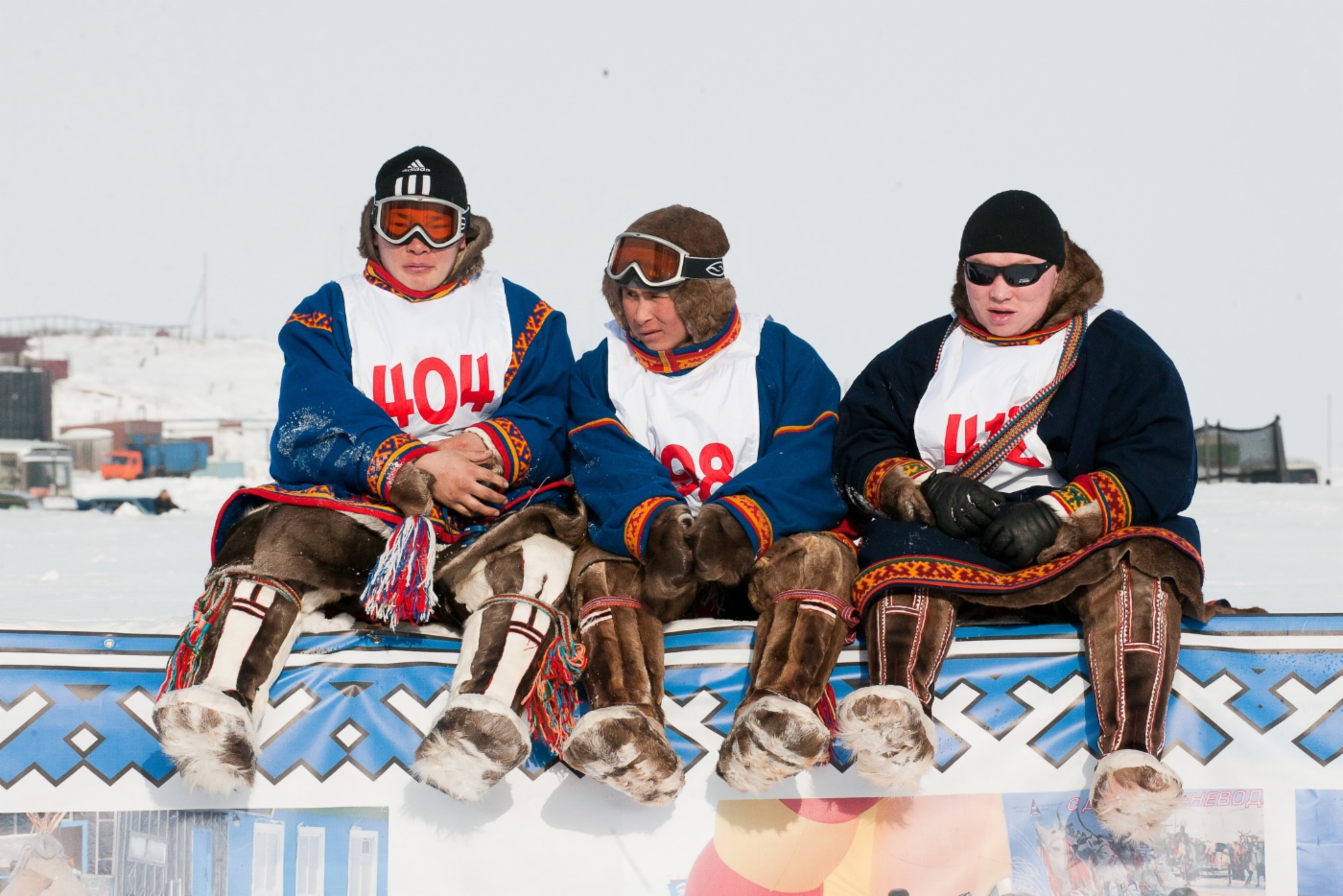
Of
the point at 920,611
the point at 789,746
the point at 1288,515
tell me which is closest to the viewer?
the point at 789,746

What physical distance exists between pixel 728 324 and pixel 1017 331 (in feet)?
2.40

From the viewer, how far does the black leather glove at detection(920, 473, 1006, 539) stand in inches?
111

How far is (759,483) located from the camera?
290 centimetres

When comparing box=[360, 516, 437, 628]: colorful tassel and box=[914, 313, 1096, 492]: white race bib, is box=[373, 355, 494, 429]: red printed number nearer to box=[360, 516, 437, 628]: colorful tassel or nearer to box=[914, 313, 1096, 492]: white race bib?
box=[360, 516, 437, 628]: colorful tassel

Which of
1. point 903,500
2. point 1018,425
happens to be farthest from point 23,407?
point 1018,425

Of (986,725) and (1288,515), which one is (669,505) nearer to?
(986,725)

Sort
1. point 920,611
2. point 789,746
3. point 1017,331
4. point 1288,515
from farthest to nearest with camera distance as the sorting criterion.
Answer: point 1288,515 < point 1017,331 < point 920,611 < point 789,746

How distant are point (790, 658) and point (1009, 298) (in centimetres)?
103

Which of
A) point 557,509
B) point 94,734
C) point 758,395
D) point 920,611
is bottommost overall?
point 94,734

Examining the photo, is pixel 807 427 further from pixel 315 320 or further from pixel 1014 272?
pixel 315 320

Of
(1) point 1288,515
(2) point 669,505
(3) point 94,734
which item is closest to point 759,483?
(2) point 669,505

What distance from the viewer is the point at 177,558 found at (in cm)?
863

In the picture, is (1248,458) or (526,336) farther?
(1248,458)

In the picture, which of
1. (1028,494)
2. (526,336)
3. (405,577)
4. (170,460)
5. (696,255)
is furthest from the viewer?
(170,460)
